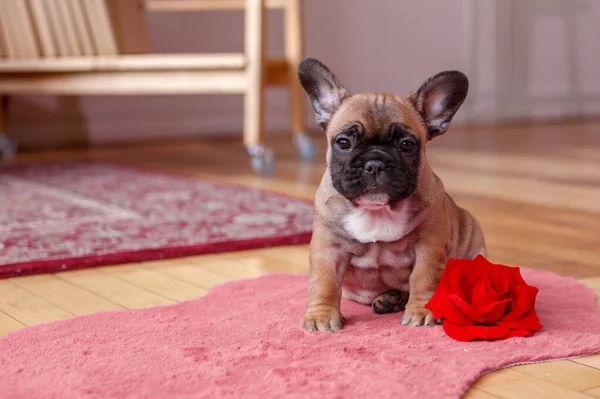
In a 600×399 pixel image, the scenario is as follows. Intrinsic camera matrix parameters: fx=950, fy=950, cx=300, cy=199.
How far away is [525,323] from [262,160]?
2.17 metres

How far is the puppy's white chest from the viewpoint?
1472mm

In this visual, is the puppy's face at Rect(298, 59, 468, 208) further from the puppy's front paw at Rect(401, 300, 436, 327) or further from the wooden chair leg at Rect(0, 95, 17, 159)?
the wooden chair leg at Rect(0, 95, 17, 159)

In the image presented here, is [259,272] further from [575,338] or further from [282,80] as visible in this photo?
[282,80]

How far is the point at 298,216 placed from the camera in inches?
98.3

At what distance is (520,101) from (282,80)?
8.69ft

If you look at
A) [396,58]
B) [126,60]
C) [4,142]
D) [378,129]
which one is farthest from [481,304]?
[396,58]

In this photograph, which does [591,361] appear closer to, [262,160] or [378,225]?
[378,225]

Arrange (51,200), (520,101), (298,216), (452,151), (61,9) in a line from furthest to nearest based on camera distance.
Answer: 1. (520,101)
2. (452,151)
3. (61,9)
4. (51,200)
5. (298,216)

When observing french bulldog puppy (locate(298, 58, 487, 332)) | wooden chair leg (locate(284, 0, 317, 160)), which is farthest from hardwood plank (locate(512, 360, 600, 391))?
wooden chair leg (locate(284, 0, 317, 160))

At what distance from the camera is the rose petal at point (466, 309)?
1366mm

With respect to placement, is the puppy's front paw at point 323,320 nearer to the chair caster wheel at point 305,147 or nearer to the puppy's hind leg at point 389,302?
the puppy's hind leg at point 389,302

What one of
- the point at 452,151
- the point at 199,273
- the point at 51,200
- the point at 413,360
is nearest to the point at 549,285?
the point at 413,360

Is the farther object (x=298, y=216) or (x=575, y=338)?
(x=298, y=216)

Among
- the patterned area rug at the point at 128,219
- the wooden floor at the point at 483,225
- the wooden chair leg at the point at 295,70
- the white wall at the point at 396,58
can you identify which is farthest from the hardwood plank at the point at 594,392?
the white wall at the point at 396,58
